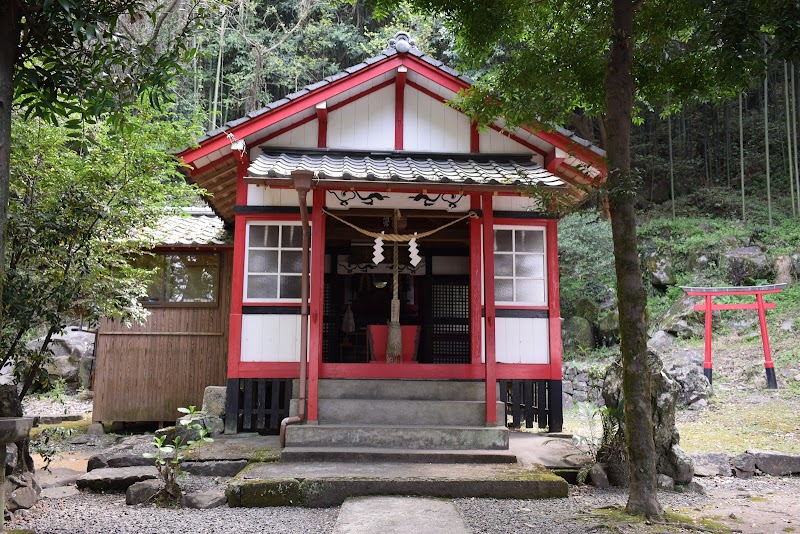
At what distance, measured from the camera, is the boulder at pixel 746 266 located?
17.4 m

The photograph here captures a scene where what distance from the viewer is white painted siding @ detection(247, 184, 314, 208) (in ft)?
26.4

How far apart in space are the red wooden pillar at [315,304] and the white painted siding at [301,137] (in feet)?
3.93

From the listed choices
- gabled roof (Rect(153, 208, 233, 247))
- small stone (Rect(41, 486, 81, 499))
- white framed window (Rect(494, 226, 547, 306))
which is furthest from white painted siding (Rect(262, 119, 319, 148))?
small stone (Rect(41, 486, 81, 499))

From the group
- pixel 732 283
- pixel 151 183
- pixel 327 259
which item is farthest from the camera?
pixel 732 283

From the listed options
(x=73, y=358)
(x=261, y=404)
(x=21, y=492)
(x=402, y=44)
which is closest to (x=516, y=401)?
(x=261, y=404)

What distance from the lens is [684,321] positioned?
16.3 metres

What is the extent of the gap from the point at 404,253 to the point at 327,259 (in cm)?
136

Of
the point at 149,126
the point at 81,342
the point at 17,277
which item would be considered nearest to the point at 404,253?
the point at 149,126

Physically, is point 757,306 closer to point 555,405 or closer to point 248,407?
point 555,405

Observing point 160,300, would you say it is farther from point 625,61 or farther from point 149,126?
point 625,61

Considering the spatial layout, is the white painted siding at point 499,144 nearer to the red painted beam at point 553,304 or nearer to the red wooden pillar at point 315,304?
the red painted beam at point 553,304

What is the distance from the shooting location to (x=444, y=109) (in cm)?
846

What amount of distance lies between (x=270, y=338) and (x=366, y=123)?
3262 millimetres

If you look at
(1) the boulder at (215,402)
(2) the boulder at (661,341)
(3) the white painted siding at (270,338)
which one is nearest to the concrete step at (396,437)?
(3) the white painted siding at (270,338)
